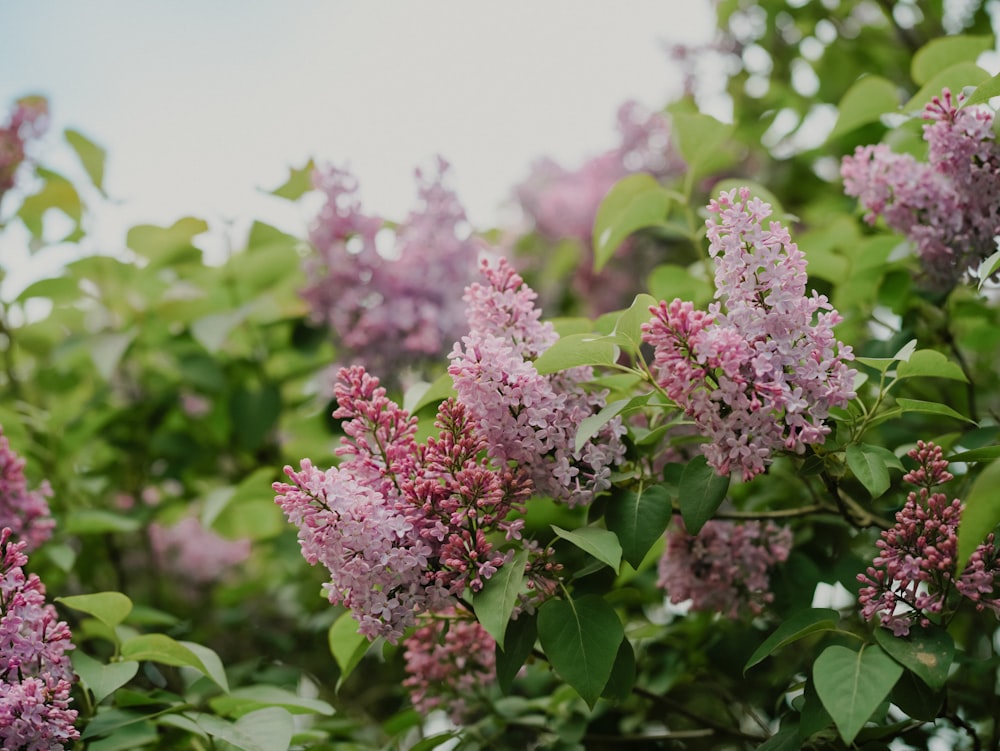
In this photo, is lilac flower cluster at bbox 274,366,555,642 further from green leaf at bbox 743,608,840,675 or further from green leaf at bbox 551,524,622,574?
green leaf at bbox 743,608,840,675

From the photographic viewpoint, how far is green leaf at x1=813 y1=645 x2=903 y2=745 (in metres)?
0.88

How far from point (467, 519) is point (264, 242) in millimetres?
1349

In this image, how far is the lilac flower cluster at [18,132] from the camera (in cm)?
213

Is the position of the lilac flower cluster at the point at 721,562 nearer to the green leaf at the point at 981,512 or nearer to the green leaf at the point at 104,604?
the green leaf at the point at 981,512

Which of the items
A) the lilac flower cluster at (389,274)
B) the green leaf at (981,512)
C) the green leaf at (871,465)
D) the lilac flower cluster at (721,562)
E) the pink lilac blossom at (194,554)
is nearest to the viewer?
the green leaf at (981,512)

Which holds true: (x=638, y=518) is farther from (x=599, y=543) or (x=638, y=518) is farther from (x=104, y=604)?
(x=104, y=604)

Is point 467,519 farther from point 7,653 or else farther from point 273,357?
point 273,357

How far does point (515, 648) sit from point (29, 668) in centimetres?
63

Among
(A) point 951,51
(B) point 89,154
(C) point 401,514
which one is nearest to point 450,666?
(C) point 401,514

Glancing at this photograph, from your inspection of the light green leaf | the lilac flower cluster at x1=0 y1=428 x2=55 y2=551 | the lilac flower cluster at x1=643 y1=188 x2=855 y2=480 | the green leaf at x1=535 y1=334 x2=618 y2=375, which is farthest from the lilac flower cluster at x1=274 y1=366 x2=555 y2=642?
the light green leaf

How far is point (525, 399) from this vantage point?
3.41 ft

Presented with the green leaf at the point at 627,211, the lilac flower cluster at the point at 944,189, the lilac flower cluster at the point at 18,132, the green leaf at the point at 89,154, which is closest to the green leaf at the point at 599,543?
the green leaf at the point at 627,211

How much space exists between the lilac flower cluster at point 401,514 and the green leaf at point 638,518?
0.10 m

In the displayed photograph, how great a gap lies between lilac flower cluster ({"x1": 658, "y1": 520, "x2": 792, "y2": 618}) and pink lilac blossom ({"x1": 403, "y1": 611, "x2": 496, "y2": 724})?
0.31 m
